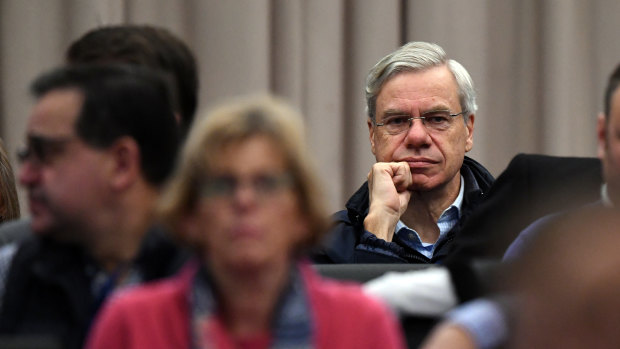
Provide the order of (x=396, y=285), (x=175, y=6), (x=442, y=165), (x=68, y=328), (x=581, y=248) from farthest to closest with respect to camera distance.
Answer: (x=175, y=6), (x=442, y=165), (x=396, y=285), (x=68, y=328), (x=581, y=248)

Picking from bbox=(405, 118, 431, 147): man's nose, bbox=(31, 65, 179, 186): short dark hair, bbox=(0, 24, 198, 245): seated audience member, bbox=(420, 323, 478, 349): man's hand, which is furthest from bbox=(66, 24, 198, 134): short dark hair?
bbox=(405, 118, 431, 147): man's nose

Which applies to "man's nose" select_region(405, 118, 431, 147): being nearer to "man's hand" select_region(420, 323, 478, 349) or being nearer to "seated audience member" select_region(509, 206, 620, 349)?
"man's hand" select_region(420, 323, 478, 349)

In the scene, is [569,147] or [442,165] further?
[569,147]

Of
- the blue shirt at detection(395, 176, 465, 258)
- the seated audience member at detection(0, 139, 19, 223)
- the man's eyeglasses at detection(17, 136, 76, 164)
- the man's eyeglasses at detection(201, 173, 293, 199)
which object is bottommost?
the blue shirt at detection(395, 176, 465, 258)

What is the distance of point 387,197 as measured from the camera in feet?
9.99

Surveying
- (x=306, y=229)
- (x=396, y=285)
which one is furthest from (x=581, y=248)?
(x=396, y=285)

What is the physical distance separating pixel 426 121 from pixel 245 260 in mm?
1972

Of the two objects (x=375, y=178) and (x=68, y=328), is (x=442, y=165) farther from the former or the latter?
(x=68, y=328)

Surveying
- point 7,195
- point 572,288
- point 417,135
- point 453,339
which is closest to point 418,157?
point 417,135

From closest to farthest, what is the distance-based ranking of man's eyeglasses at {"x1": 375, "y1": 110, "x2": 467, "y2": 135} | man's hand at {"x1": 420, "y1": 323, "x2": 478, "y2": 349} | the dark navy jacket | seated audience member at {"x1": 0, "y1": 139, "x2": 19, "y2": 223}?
man's hand at {"x1": 420, "y1": 323, "x2": 478, "y2": 349}, seated audience member at {"x1": 0, "y1": 139, "x2": 19, "y2": 223}, the dark navy jacket, man's eyeglasses at {"x1": 375, "y1": 110, "x2": 467, "y2": 135}

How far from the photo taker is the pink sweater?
129cm

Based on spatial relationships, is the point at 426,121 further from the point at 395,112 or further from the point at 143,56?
the point at 143,56

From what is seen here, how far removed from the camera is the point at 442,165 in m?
3.12

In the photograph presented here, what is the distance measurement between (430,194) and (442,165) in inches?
4.1
